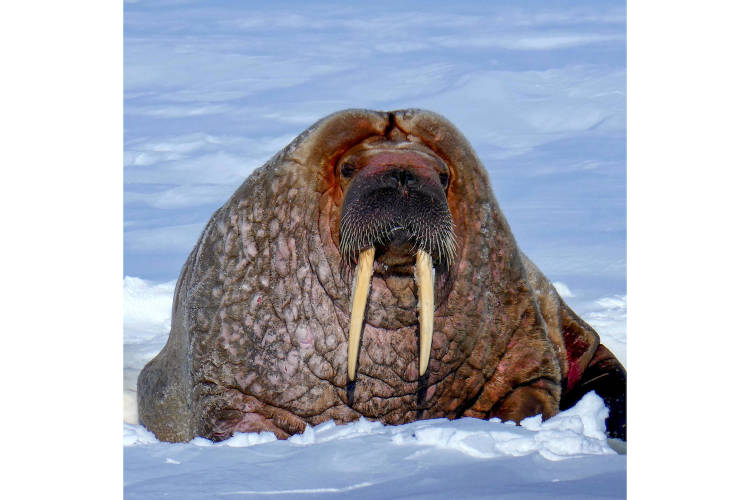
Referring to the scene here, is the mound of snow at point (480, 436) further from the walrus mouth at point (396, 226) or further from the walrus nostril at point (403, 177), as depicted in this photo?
the walrus nostril at point (403, 177)

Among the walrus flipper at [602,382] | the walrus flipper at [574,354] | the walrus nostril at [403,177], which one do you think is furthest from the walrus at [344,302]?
the walrus flipper at [574,354]

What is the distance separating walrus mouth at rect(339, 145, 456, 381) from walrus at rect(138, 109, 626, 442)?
12 millimetres

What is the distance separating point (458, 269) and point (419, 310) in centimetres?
40

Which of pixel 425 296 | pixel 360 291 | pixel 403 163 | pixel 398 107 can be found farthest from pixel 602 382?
pixel 398 107

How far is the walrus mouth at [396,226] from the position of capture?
4945 mm

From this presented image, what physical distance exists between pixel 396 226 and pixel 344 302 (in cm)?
59

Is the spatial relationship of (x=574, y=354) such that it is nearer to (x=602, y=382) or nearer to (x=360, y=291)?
(x=602, y=382)

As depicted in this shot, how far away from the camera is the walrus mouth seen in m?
4.95

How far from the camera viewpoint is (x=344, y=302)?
5363 mm

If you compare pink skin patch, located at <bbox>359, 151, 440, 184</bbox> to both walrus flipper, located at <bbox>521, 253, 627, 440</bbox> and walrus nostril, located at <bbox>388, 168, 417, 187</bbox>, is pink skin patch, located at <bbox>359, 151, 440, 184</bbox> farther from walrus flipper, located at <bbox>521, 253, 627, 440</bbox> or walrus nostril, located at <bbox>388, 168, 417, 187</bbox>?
walrus flipper, located at <bbox>521, 253, 627, 440</bbox>

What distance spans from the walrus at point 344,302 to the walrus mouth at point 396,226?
12 millimetres

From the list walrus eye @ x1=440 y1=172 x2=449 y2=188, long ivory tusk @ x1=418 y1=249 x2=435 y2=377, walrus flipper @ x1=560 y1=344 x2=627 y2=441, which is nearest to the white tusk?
long ivory tusk @ x1=418 y1=249 x2=435 y2=377
